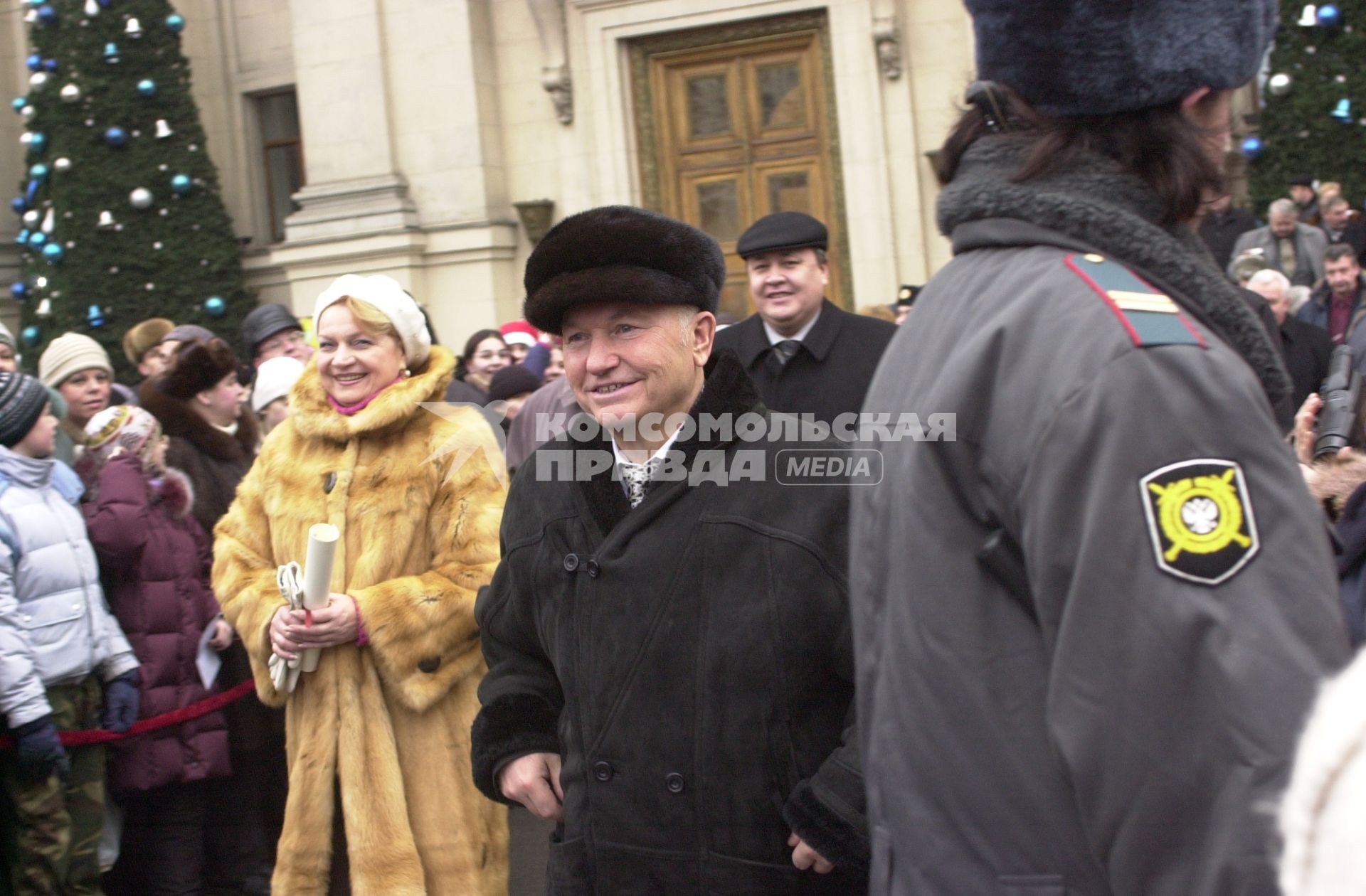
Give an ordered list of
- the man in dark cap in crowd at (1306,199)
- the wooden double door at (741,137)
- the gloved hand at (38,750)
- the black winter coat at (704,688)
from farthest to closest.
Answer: the wooden double door at (741,137)
the man in dark cap in crowd at (1306,199)
the gloved hand at (38,750)
the black winter coat at (704,688)

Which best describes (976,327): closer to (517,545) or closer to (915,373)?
(915,373)

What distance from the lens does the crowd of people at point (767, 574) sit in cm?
131

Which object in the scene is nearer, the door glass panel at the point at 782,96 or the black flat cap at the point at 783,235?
the black flat cap at the point at 783,235

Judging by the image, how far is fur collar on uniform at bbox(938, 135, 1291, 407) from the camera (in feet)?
4.89

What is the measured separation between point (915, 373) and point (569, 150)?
12.7 meters

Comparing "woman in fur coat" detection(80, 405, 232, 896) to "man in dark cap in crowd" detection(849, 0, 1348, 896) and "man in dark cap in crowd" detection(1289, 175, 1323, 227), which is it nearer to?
"man in dark cap in crowd" detection(849, 0, 1348, 896)

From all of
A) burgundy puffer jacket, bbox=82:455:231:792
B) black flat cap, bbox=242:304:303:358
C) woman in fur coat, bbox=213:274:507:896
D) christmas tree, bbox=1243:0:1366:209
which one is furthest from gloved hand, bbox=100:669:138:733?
christmas tree, bbox=1243:0:1366:209

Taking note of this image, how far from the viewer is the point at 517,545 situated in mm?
3006

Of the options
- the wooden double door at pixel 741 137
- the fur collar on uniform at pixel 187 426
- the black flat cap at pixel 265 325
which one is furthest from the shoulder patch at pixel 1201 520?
the wooden double door at pixel 741 137

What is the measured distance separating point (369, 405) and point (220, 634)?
1750 millimetres

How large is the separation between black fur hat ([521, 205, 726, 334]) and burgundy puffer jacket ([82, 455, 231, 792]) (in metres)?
2.94

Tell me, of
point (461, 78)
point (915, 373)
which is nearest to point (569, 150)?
point (461, 78)

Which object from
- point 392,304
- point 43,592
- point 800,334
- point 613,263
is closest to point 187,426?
point 43,592

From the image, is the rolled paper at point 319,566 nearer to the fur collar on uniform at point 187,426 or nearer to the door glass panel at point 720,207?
the fur collar on uniform at point 187,426
